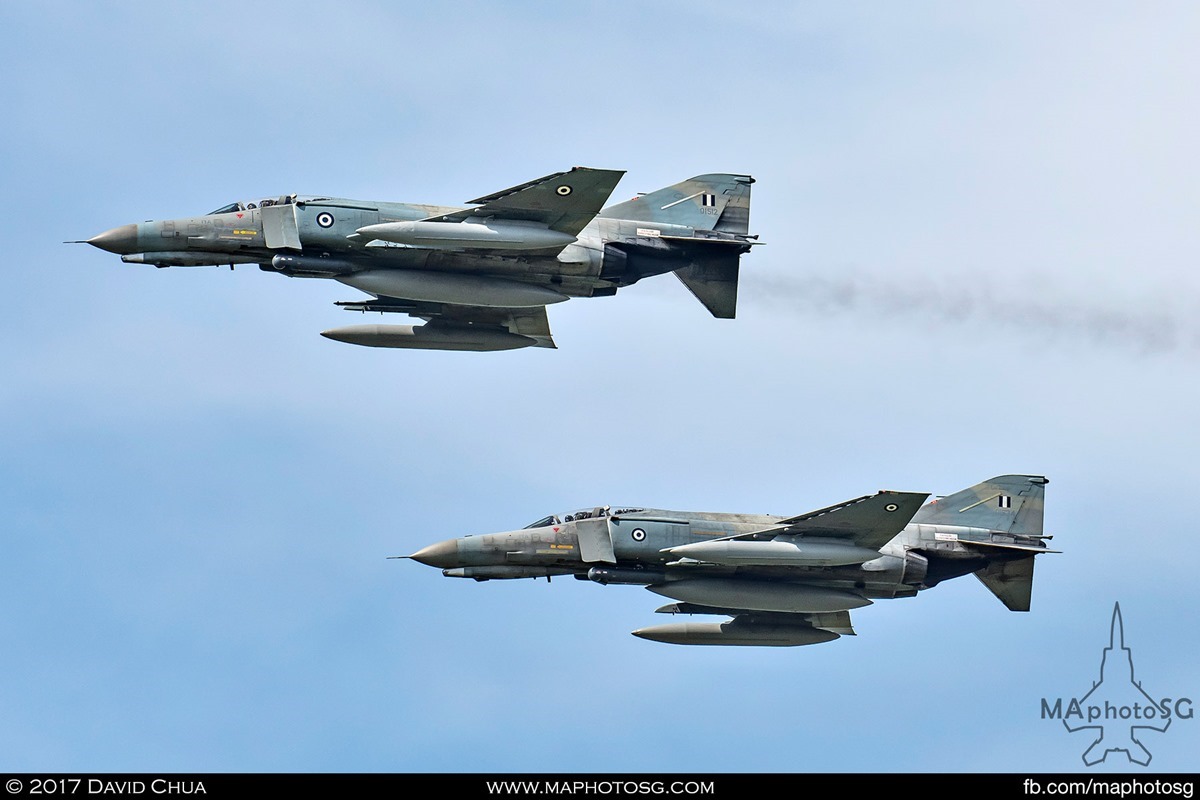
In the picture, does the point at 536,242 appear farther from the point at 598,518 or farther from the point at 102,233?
the point at 102,233

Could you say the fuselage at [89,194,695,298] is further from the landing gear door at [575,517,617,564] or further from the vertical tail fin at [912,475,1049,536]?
the vertical tail fin at [912,475,1049,536]

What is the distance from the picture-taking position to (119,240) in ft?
206

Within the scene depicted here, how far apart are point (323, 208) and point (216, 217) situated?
3140 mm

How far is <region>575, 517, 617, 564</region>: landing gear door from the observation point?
62.2 meters

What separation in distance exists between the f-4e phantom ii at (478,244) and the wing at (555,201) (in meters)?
0.04

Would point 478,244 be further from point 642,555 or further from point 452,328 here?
point 642,555

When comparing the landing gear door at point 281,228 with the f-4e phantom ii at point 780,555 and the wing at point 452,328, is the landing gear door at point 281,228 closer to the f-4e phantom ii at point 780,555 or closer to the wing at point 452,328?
the wing at point 452,328

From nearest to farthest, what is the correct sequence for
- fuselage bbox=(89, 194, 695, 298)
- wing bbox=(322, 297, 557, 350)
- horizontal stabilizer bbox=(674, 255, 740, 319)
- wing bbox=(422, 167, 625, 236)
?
wing bbox=(422, 167, 625, 236) < fuselage bbox=(89, 194, 695, 298) < horizontal stabilizer bbox=(674, 255, 740, 319) < wing bbox=(322, 297, 557, 350)

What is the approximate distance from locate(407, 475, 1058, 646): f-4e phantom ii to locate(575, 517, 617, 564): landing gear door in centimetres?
3

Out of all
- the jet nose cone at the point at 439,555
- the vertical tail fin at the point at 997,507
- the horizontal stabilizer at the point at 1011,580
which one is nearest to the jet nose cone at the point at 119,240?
the jet nose cone at the point at 439,555

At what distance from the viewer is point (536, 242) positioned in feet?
204

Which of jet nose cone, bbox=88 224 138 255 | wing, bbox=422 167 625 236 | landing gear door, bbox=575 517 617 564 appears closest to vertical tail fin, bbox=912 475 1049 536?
landing gear door, bbox=575 517 617 564

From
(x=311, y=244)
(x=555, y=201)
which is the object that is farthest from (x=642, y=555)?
(x=311, y=244)
